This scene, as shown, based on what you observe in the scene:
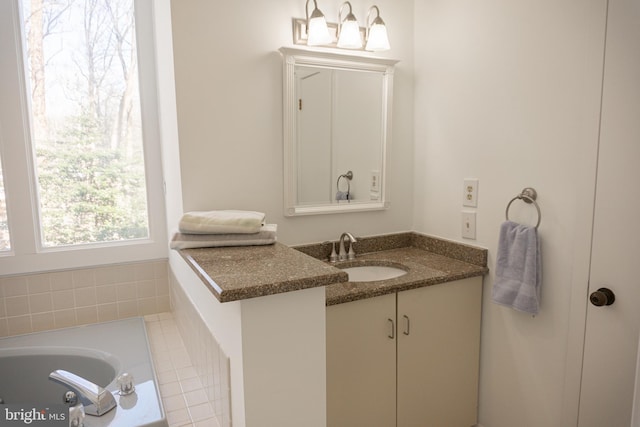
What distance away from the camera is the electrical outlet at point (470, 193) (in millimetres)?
1931

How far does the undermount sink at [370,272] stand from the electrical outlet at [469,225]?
0.37 metres

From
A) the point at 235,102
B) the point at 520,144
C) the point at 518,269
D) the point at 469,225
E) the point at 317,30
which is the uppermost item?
the point at 317,30

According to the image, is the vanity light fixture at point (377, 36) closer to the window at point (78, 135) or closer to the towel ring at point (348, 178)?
the towel ring at point (348, 178)

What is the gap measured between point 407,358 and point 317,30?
4.89 feet

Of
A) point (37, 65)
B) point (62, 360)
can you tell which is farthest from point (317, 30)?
point (62, 360)

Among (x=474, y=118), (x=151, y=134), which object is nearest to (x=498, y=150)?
(x=474, y=118)

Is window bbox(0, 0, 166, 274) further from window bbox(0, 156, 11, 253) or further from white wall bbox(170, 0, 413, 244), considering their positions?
white wall bbox(170, 0, 413, 244)

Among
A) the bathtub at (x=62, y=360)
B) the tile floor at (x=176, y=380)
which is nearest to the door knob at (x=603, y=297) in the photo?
the tile floor at (x=176, y=380)

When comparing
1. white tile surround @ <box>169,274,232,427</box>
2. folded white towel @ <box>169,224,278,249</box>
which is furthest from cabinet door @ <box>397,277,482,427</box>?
white tile surround @ <box>169,274,232,427</box>

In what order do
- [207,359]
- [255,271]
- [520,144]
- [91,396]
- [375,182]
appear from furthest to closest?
1. [375,182]
2. [520,144]
3. [207,359]
4. [91,396]
5. [255,271]

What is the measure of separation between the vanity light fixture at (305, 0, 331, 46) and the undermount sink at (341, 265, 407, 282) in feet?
3.50

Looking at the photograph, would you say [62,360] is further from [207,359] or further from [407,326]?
[407,326]

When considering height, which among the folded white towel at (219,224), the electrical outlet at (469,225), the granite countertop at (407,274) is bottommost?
the granite countertop at (407,274)

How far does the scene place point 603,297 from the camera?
4.72ft
